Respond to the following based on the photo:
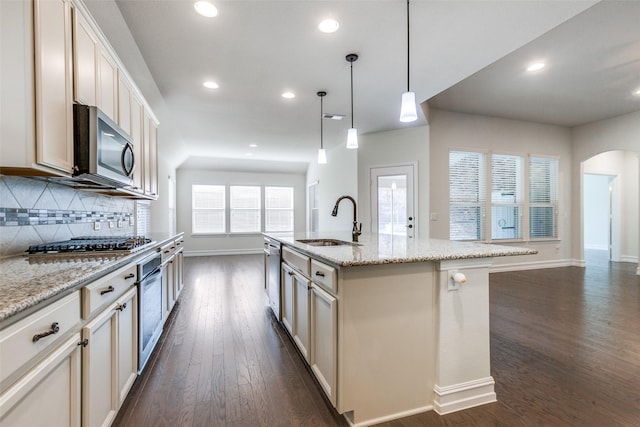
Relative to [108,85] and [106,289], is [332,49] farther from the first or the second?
[106,289]

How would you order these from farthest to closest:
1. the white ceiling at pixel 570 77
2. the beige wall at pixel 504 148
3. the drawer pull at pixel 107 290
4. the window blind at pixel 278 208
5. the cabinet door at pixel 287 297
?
the window blind at pixel 278 208, the beige wall at pixel 504 148, the white ceiling at pixel 570 77, the cabinet door at pixel 287 297, the drawer pull at pixel 107 290

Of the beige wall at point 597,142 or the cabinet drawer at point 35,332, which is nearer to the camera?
the cabinet drawer at point 35,332

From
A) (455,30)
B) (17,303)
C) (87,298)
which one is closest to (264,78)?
(455,30)

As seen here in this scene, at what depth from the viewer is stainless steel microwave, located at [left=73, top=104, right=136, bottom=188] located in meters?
1.60

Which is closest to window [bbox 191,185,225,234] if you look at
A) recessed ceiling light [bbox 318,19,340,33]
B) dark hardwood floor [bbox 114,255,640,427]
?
dark hardwood floor [bbox 114,255,640,427]

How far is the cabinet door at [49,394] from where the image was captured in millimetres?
815

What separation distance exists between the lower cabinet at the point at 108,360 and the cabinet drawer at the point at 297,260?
1.09 metres

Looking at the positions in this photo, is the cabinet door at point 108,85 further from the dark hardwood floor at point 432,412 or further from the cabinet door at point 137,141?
the dark hardwood floor at point 432,412

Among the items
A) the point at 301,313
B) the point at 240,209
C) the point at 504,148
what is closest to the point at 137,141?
the point at 301,313

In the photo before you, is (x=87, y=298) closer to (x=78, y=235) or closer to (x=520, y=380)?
(x=78, y=235)

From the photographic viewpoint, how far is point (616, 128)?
17.7 feet

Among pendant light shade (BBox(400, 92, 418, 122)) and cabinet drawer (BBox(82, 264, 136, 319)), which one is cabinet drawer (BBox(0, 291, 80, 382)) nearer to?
cabinet drawer (BBox(82, 264, 136, 319))

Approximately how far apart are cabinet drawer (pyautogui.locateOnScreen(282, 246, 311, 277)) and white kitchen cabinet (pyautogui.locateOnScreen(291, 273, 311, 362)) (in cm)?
6

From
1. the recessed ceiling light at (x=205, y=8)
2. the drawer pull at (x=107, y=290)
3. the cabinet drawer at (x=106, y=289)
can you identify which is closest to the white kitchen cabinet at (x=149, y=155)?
the recessed ceiling light at (x=205, y=8)
